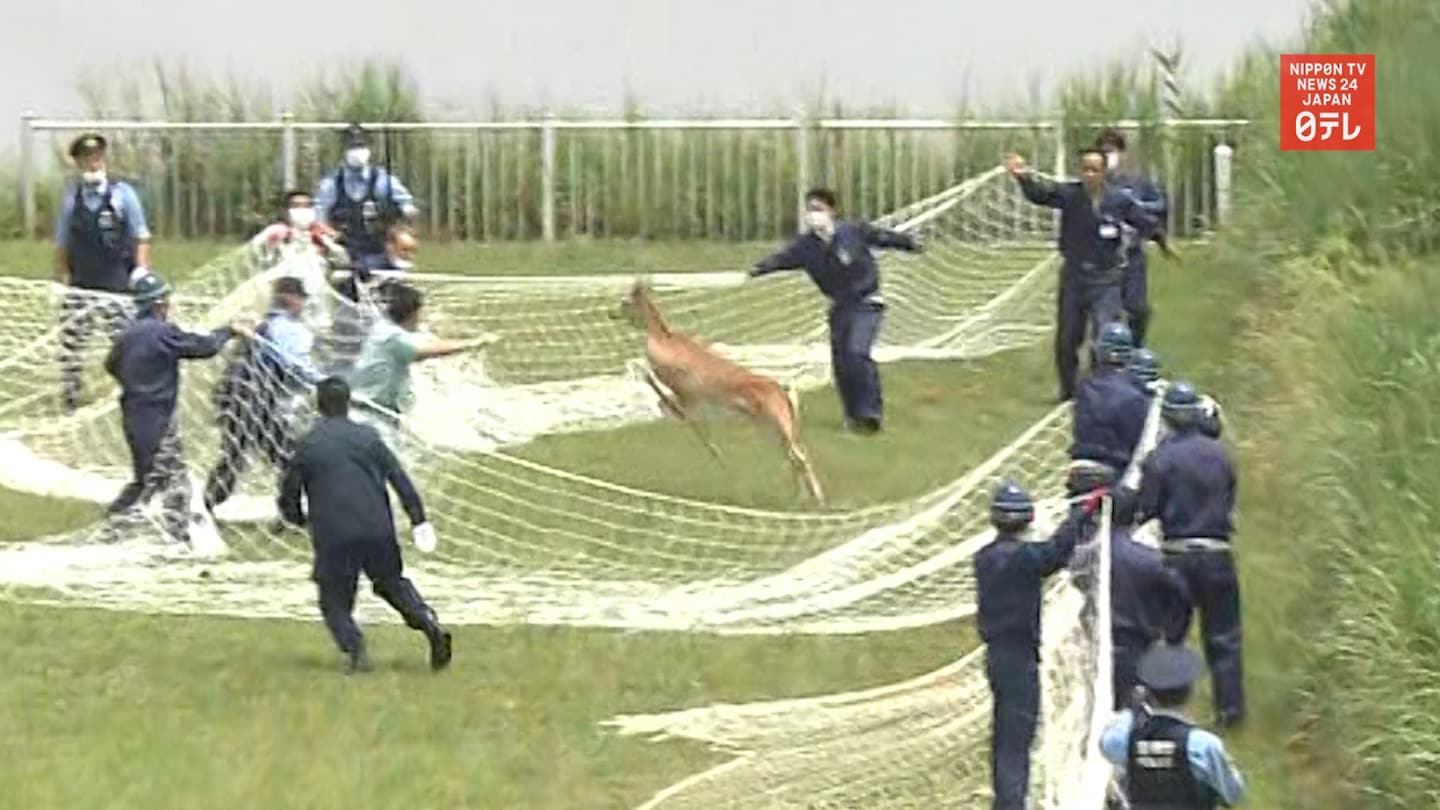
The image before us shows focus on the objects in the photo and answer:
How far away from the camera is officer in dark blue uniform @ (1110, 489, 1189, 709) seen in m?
11.5

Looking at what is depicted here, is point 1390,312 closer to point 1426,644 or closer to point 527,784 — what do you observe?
point 1426,644

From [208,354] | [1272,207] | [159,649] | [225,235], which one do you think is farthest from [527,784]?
[225,235]

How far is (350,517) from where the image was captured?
12930 mm

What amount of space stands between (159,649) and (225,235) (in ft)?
50.7

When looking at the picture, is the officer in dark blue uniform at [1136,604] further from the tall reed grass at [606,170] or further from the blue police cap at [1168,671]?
the tall reed grass at [606,170]

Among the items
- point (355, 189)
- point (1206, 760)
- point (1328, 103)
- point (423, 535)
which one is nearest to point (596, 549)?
point (423, 535)

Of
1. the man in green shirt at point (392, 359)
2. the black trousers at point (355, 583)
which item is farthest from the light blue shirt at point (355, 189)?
the black trousers at point (355, 583)

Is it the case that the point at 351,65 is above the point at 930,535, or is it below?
above

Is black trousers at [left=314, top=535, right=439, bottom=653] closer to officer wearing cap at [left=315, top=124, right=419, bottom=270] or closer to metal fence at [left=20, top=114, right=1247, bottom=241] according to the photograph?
officer wearing cap at [left=315, top=124, right=419, bottom=270]

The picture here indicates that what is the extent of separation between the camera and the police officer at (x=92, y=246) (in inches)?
714

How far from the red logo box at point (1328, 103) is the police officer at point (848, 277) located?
441 cm

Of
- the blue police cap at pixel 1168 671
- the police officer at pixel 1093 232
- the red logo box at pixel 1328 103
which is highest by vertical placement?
the red logo box at pixel 1328 103

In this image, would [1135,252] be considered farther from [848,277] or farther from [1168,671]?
[1168,671]

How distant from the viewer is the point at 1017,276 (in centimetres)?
2511
